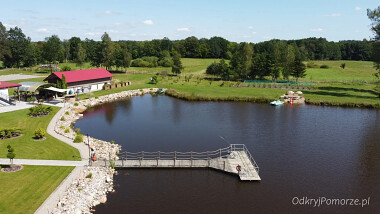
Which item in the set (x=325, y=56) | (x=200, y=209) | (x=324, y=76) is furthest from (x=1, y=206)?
(x=325, y=56)

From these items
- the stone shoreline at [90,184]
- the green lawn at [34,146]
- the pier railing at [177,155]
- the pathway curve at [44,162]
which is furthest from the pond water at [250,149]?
the green lawn at [34,146]

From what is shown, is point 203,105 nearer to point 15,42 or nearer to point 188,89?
point 188,89

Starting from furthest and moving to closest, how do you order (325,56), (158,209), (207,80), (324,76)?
(325,56) < (324,76) < (207,80) < (158,209)

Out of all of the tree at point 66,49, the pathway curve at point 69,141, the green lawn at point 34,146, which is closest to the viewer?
the green lawn at point 34,146

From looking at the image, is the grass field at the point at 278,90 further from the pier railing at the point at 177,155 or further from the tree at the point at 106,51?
the pier railing at the point at 177,155

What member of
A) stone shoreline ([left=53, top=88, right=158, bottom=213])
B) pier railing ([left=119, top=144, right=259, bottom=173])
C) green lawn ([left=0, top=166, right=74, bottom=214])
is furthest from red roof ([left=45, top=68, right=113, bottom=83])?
green lawn ([left=0, top=166, right=74, bottom=214])

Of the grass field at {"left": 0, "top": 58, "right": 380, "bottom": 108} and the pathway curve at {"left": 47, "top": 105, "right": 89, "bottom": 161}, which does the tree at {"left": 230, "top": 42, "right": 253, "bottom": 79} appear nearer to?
the grass field at {"left": 0, "top": 58, "right": 380, "bottom": 108}
